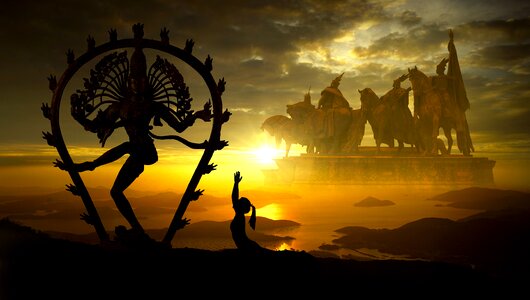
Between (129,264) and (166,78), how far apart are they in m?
2.40

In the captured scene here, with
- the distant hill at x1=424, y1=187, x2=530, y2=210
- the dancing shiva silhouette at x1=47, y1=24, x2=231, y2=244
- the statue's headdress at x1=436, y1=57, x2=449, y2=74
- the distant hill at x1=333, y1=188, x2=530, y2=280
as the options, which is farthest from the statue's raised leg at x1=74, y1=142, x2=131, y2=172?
the statue's headdress at x1=436, y1=57, x2=449, y2=74

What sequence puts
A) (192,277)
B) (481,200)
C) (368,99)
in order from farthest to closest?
(368,99)
(481,200)
(192,277)

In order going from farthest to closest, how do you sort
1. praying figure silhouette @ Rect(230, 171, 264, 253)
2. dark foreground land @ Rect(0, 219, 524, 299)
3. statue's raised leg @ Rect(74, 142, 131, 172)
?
statue's raised leg @ Rect(74, 142, 131, 172) → praying figure silhouette @ Rect(230, 171, 264, 253) → dark foreground land @ Rect(0, 219, 524, 299)

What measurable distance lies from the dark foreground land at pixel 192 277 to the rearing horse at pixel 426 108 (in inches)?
759

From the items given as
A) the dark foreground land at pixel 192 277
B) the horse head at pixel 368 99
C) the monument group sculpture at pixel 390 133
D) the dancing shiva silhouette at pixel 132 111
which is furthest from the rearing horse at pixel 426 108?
the dancing shiva silhouette at pixel 132 111

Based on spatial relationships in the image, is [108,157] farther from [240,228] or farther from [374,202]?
[374,202]

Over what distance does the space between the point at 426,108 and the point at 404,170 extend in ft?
13.2

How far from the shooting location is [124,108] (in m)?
5.02

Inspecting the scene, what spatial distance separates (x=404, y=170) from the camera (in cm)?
2278

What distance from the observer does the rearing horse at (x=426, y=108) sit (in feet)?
76.3

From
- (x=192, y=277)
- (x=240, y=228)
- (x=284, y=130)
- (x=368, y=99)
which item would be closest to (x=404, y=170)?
(x=368, y=99)

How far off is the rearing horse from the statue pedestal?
120 cm

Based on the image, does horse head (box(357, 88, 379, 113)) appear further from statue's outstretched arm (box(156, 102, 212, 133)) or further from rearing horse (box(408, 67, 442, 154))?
statue's outstretched arm (box(156, 102, 212, 133))

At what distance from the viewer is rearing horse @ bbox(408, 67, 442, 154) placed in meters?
23.3
